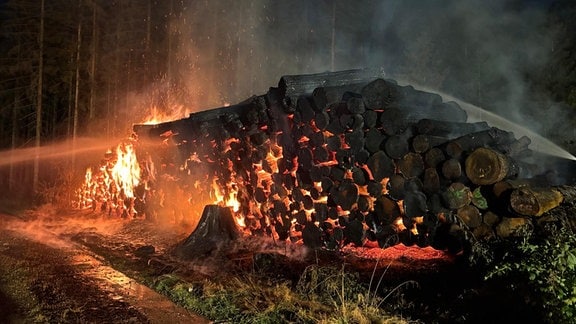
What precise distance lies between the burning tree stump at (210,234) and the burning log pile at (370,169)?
0.07 m

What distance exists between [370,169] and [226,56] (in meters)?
12.9

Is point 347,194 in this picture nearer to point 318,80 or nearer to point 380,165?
point 380,165

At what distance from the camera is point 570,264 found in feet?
12.8

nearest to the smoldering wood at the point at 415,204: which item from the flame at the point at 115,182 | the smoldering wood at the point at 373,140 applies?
the smoldering wood at the point at 373,140

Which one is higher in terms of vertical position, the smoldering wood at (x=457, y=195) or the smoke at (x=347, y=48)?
the smoke at (x=347, y=48)

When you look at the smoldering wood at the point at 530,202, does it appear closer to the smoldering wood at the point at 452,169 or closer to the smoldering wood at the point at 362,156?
the smoldering wood at the point at 452,169

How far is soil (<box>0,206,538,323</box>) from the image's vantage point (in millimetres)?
4578

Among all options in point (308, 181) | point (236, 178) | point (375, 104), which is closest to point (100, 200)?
point (236, 178)

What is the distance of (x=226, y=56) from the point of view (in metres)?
18.1

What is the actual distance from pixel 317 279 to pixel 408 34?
13.9 m

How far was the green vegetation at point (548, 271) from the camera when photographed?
12.0ft

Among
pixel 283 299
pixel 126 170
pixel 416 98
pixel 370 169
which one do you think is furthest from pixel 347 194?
pixel 126 170

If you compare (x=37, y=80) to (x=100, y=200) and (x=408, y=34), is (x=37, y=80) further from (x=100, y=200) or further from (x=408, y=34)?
(x=408, y=34)

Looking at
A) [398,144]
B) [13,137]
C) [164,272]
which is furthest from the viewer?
[13,137]
